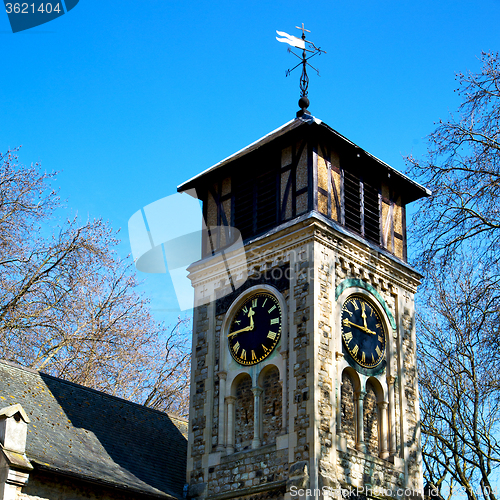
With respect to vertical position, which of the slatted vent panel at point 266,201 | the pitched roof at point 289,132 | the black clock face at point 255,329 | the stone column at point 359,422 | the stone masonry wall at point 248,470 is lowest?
the stone masonry wall at point 248,470

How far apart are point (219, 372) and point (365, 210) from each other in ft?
18.2

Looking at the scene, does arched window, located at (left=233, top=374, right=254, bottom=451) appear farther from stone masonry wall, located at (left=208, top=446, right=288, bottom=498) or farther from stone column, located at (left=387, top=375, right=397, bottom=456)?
stone column, located at (left=387, top=375, right=397, bottom=456)

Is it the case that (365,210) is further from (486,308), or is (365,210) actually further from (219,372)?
(486,308)

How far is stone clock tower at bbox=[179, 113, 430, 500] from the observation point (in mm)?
17484

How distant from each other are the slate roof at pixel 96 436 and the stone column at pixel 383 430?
475cm

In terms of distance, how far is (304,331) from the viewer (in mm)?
18078

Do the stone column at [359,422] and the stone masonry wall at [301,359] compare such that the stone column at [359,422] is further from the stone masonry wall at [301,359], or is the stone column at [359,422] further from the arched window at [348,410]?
the stone masonry wall at [301,359]

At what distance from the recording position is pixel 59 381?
20.7 m

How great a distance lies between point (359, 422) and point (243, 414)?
2.62 meters

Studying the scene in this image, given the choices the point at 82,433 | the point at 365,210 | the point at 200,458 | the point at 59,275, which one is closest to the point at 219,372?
the point at 200,458

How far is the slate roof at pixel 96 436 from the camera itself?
55.9 feet

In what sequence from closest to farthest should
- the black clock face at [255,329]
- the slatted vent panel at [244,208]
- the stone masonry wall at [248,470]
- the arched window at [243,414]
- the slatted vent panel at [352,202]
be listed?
1. the stone masonry wall at [248,470]
2. the arched window at [243,414]
3. the black clock face at [255,329]
4. the slatted vent panel at [352,202]
5. the slatted vent panel at [244,208]

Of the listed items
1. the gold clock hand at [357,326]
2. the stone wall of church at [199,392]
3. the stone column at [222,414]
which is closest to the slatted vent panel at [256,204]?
the stone wall of church at [199,392]

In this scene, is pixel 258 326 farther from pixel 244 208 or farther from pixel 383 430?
pixel 383 430
